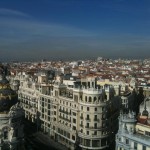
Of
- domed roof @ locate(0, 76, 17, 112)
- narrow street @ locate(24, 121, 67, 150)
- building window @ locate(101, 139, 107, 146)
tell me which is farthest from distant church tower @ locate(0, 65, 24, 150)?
building window @ locate(101, 139, 107, 146)

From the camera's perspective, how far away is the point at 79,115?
2928 inches

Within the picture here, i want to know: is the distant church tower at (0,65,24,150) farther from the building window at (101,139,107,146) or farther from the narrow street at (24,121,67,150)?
the building window at (101,139,107,146)

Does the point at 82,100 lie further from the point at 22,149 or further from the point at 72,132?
the point at 22,149

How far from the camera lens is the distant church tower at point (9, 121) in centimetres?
4316

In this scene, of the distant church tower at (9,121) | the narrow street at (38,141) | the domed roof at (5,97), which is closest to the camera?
the distant church tower at (9,121)

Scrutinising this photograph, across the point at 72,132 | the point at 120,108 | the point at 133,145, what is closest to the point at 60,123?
the point at 72,132

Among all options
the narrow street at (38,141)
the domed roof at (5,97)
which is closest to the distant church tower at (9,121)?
the domed roof at (5,97)

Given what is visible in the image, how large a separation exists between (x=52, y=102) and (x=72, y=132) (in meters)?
12.8

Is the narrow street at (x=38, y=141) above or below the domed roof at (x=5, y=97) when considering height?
below

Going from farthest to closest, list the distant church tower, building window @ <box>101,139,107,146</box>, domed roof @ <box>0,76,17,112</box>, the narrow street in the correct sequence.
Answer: the narrow street, building window @ <box>101,139,107,146</box>, domed roof @ <box>0,76,17,112</box>, the distant church tower

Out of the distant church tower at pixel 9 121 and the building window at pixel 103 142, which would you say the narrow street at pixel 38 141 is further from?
the distant church tower at pixel 9 121

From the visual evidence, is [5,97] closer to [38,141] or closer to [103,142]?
[103,142]

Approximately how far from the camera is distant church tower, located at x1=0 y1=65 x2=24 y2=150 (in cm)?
4316

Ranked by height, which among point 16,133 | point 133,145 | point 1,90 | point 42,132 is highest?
point 1,90
